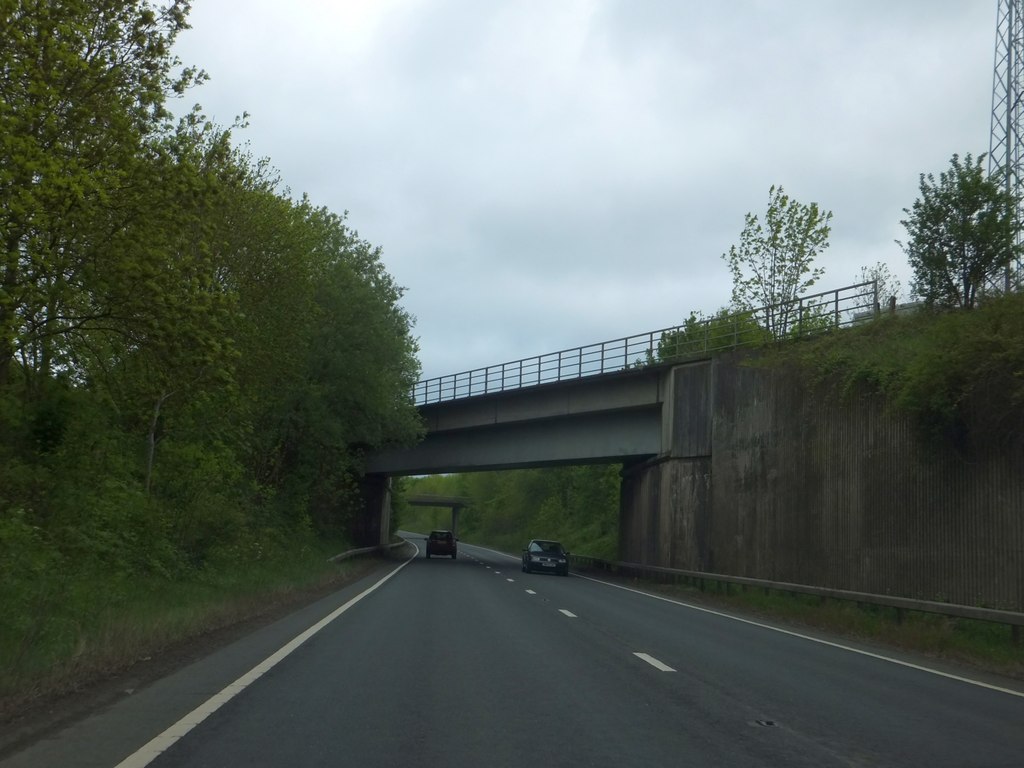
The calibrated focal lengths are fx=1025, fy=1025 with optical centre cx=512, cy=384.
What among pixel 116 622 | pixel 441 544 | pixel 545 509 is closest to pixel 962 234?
pixel 116 622

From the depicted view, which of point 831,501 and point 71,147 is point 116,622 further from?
point 831,501

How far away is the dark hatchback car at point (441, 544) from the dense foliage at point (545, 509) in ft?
31.3

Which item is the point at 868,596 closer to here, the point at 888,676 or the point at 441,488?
the point at 888,676

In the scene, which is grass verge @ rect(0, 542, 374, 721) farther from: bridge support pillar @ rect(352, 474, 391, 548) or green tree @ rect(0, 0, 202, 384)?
bridge support pillar @ rect(352, 474, 391, 548)

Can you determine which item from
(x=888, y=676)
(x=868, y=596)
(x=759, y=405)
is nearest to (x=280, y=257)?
(x=759, y=405)

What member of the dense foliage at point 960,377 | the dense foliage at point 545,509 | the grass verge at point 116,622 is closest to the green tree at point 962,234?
the dense foliage at point 960,377

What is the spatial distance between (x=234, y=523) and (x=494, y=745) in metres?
18.8

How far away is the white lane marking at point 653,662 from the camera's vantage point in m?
12.2

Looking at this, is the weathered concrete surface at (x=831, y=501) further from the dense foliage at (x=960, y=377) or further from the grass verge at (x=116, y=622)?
the grass verge at (x=116, y=622)

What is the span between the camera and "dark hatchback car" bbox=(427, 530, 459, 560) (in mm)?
60000

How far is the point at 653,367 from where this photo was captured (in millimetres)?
38938

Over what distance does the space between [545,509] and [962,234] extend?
73393 millimetres

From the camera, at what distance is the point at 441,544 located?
60.5m

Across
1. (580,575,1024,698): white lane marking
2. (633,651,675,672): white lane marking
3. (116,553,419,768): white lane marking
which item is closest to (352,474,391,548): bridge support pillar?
(580,575,1024,698): white lane marking
